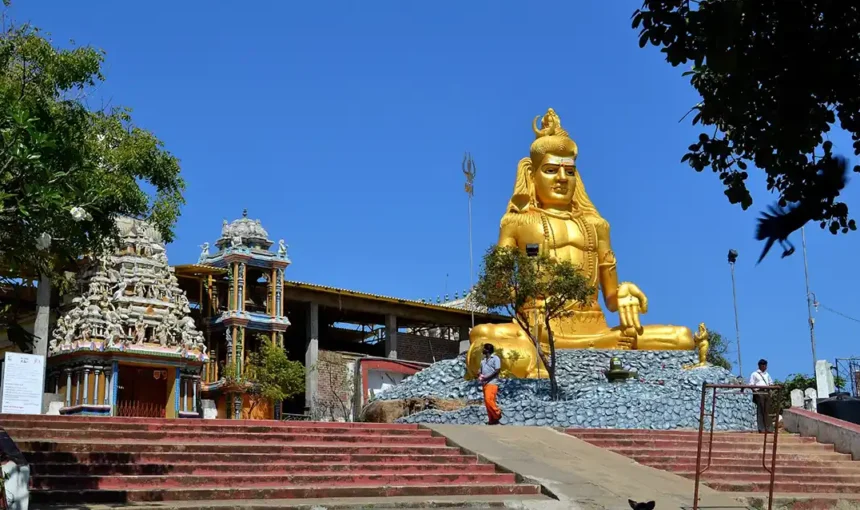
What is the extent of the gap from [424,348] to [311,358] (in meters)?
6.46

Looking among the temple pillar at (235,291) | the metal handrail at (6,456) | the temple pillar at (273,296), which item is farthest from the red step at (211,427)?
the temple pillar at (273,296)

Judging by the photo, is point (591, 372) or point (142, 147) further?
point (591, 372)

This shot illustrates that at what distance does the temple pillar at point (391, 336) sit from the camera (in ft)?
131

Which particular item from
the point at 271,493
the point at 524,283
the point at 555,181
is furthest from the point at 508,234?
the point at 271,493

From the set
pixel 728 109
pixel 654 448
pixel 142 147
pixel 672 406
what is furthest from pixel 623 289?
pixel 728 109

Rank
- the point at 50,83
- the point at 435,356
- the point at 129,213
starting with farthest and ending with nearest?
1. the point at 435,356
2. the point at 129,213
3. the point at 50,83

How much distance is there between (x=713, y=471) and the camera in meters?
14.5

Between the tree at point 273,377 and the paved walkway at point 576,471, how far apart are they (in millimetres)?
17826

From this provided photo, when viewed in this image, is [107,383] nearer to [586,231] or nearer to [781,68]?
[586,231]

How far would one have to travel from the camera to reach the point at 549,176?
86.1 feet

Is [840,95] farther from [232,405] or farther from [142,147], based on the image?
[232,405]

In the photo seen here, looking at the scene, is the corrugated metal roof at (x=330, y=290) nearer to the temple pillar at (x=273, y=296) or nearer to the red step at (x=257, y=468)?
the temple pillar at (x=273, y=296)

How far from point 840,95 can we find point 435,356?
3640 cm

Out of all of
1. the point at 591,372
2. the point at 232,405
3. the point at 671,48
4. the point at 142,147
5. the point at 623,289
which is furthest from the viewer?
the point at 232,405
